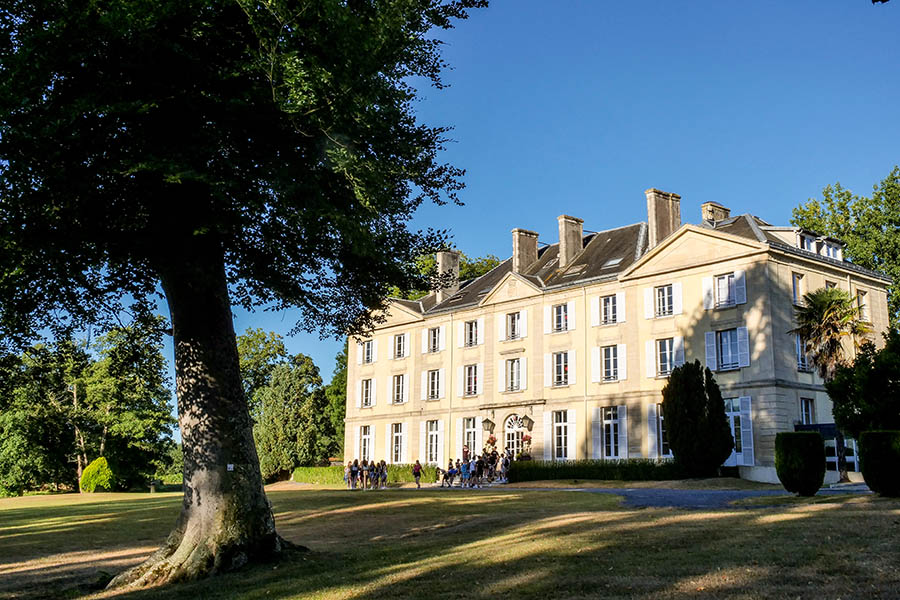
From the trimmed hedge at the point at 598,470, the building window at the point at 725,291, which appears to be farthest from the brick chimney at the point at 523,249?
the building window at the point at 725,291

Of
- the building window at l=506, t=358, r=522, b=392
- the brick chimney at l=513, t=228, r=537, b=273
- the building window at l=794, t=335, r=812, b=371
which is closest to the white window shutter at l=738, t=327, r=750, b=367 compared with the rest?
the building window at l=794, t=335, r=812, b=371

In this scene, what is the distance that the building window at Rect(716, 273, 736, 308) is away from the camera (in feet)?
114

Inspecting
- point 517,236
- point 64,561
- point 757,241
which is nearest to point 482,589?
point 64,561

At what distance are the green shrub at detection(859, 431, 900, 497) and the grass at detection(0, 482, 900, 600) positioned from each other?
14.3 inches

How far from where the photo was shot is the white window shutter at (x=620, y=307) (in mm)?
38375

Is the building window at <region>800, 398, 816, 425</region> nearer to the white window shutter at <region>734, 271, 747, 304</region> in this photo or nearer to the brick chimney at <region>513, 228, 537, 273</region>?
the white window shutter at <region>734, 271, 747, 304</region>

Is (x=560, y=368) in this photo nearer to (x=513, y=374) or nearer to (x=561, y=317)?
(x=561, y=317)

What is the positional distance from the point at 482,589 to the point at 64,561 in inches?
368

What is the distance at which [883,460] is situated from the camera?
632 inches

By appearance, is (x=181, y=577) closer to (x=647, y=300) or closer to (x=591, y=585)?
(x=591, y=585)

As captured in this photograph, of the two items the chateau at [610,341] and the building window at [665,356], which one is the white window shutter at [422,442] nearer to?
the chateau at [610,341]

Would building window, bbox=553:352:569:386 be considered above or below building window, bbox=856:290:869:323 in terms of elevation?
below

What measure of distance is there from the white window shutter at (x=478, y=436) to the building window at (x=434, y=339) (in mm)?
5381

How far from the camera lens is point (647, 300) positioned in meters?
37.5
